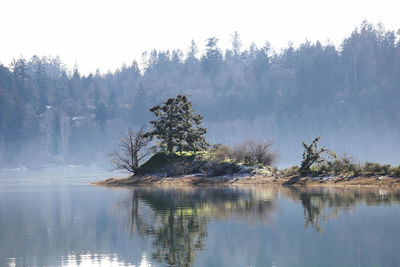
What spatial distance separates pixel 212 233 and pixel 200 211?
720cm

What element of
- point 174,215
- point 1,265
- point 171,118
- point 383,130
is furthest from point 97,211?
point 383,130

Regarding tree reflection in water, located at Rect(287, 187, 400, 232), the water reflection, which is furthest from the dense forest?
the water reflection

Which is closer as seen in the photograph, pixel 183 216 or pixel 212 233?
pixel 212 233

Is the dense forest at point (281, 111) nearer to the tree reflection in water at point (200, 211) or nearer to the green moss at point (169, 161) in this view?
the green moss at point (169, 161)

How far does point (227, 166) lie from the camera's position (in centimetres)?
5297

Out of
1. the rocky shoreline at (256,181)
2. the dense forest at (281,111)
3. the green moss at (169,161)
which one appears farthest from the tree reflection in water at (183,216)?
the dense forest at (281,111)

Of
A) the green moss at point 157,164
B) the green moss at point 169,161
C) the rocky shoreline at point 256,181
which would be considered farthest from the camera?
Answer: the green moss at point 157,164

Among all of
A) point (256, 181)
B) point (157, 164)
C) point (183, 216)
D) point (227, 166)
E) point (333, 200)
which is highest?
point (157, 164)

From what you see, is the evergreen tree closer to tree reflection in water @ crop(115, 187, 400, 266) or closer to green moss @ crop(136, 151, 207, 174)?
green moss @ crop(136, 151, 207, 174)

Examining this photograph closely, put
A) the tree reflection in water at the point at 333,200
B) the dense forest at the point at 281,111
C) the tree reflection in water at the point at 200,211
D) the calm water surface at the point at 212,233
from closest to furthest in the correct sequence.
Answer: the calm water surface at the point at 212,233
the tree reflection in water at the point at 200,211
the tree reflection in water at the point at 333,200
the dense forest at the point at 281,111

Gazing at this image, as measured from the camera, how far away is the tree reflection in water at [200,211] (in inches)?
734

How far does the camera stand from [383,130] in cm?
16625

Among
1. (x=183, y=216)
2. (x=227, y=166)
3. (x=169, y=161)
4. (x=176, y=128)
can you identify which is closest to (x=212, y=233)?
(x=183, y=216)

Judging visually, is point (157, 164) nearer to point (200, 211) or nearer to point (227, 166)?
point (227, 166)
